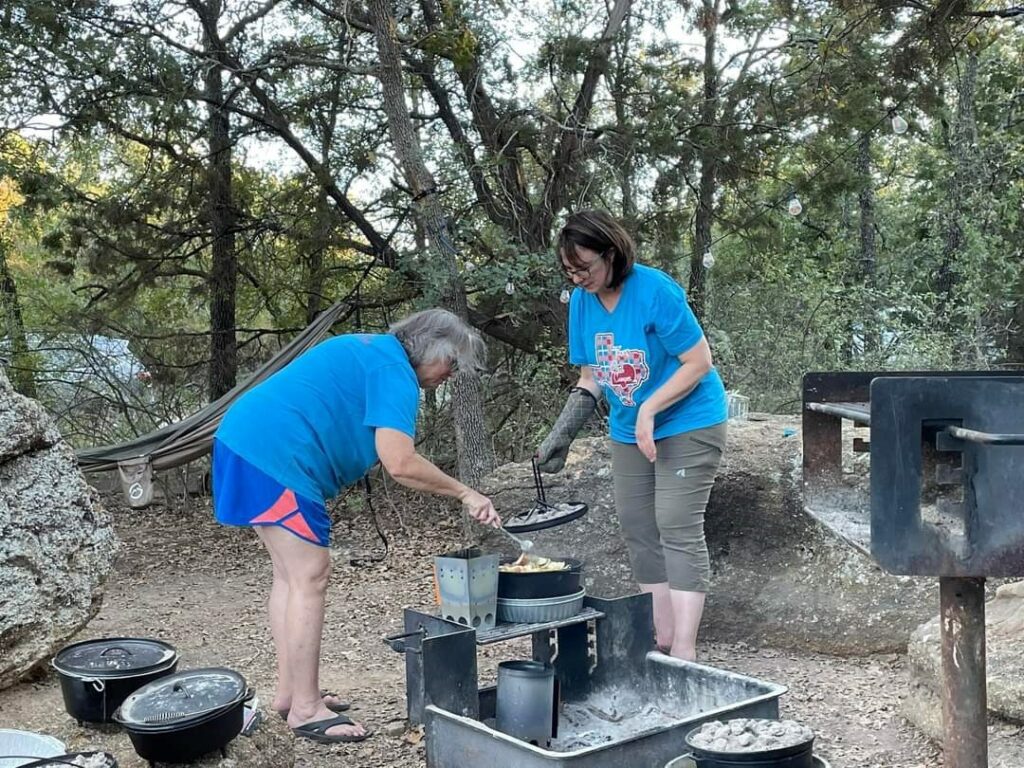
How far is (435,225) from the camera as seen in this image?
18.7 feet

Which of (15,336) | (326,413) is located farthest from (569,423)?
(15,336)

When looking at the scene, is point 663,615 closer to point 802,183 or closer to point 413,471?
point 413,471

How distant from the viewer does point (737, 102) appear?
6445 mm

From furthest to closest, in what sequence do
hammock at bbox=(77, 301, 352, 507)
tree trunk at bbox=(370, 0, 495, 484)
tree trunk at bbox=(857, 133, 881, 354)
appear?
1. tree trunk at bbox=(857, 133, 881, 354)
2. tree trunk at bbox=(370, 0, 495, 484)
3. hammock at bbox=(77, 301, 352, 507)

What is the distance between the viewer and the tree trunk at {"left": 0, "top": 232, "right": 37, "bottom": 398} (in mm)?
6984

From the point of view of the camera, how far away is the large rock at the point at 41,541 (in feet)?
10.2

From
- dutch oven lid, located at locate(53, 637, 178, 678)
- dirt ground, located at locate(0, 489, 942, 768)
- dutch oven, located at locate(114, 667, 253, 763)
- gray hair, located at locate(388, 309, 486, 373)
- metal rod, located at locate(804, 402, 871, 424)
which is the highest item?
gray hair, located at locate(388, 309, 486, 373)

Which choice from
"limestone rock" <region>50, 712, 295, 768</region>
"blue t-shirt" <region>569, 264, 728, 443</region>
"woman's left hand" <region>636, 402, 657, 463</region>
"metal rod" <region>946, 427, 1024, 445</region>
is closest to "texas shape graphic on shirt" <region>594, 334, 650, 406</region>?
"blue t-shirt" <region>569, 264, 728, 443</region>

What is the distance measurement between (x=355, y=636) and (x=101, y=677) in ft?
6.08

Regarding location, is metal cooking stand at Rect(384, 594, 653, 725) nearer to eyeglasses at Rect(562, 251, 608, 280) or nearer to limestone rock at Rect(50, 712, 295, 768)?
limestone rock at Rect(50, 712, 295, 768)

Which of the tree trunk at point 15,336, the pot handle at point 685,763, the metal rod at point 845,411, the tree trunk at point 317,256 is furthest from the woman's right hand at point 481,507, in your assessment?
the tree trunk at point 15,336

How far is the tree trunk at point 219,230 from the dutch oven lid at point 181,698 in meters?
5.02

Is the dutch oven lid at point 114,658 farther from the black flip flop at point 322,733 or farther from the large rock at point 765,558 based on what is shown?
the large rock at point 765,558

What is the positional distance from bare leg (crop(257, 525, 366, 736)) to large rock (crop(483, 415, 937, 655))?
1.51 meters
